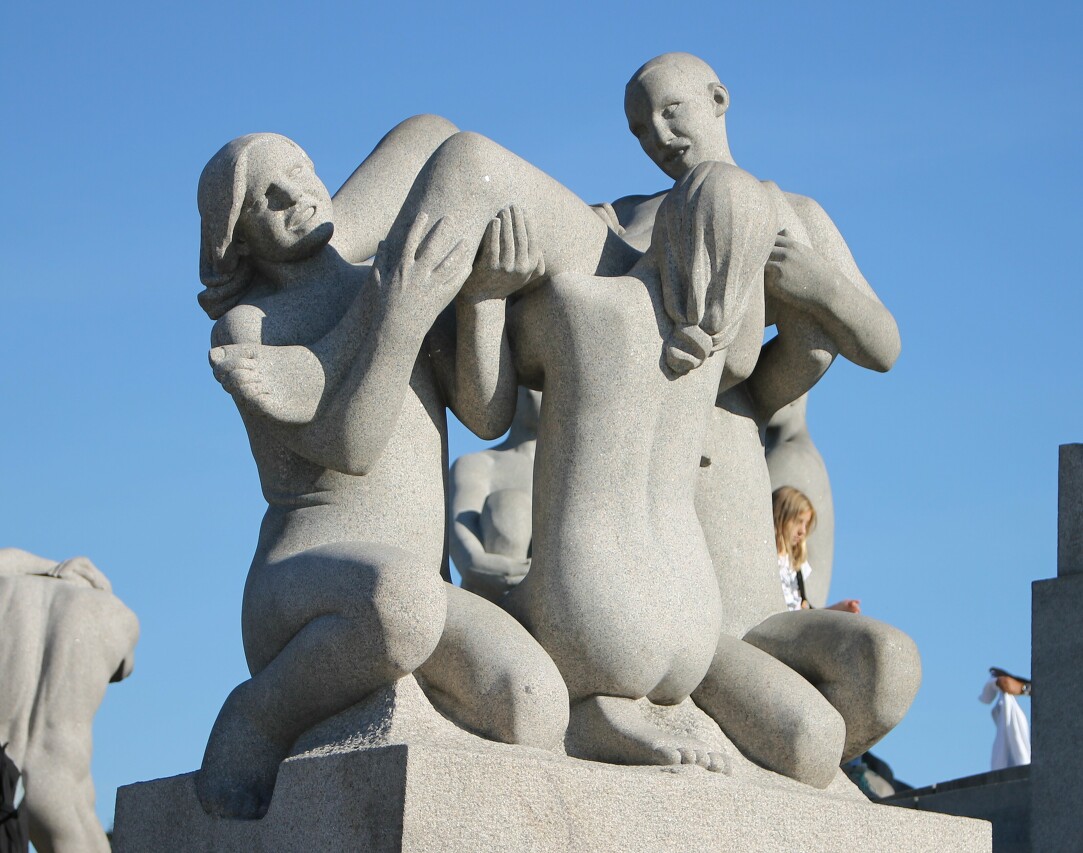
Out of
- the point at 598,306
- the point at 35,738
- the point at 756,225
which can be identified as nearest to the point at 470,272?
the point at 598,306

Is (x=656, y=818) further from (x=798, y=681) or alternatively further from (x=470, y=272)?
(x=470, y=272)

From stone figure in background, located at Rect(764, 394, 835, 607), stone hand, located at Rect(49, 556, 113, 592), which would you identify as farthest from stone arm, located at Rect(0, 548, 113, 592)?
stone figure in background, located at Rect(764, 394, 835, 607)

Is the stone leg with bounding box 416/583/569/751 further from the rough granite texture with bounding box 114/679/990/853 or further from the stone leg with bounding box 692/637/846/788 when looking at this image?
the stone leg with bounding box 692/637/846/788

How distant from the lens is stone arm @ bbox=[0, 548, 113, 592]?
9.69m

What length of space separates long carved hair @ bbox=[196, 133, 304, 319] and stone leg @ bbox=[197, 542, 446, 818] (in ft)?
2.65

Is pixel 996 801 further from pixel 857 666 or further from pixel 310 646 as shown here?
pixel 310 646

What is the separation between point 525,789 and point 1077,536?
4216mm

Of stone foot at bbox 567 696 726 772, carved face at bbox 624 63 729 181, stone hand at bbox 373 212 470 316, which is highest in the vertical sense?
carved face at bbox 624 63 729 181

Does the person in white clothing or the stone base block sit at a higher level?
the person in white clothing

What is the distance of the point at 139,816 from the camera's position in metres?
5.93

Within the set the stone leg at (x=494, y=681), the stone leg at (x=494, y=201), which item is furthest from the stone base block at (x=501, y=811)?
the stone leg at (x=494, y=201)

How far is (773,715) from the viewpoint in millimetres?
6039

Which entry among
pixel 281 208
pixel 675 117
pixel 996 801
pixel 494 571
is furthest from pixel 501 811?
pixel 996 801

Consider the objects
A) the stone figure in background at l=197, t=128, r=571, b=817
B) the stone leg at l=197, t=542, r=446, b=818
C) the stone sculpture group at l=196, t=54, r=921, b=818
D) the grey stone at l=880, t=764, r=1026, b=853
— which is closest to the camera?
the stone leg at l=197, t=542, r=446, b=818
